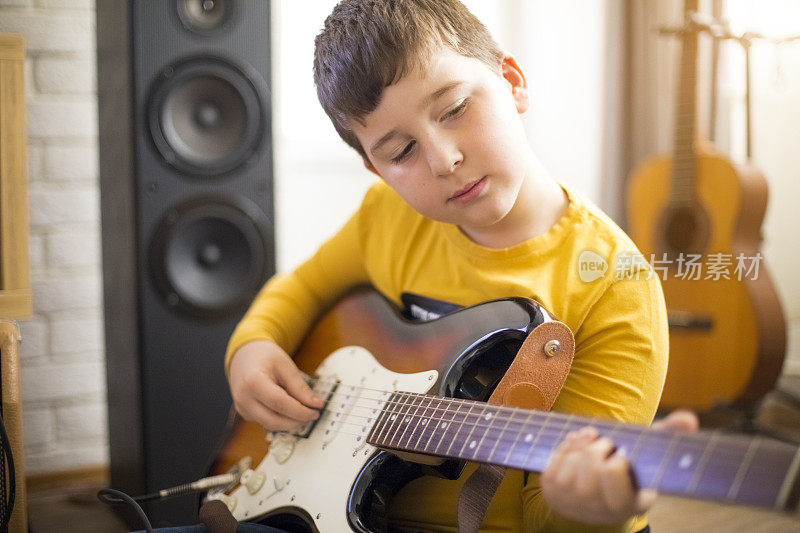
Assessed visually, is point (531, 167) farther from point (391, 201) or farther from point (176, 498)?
point (176, 498)

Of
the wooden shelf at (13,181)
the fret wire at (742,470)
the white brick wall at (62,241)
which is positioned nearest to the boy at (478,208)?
the fret wire at (742,470)

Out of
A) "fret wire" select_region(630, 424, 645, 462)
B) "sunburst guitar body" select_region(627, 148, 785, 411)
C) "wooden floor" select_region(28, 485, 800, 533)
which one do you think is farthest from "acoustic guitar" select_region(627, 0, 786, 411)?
"fret wire" select_region(630, 424, 645, 462)

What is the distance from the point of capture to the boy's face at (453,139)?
2.17 feet

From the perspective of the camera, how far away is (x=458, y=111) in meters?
0.67

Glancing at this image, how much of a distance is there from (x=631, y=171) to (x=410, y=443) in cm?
208

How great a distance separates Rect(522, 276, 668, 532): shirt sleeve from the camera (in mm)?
636

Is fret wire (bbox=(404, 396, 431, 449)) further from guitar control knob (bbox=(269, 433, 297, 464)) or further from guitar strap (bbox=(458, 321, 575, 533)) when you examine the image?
guitar control knob (bbox=(269, 433, 297, 464))

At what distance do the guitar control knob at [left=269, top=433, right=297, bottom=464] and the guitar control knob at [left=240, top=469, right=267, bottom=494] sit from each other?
0.09ft

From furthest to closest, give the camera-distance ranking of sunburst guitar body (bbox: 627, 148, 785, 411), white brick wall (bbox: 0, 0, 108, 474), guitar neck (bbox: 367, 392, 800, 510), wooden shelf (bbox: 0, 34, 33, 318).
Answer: sunburst guitar body (bbox: 627, 148, 785, 411) < white brick wall (bbox: 0, 0, 108, 474) < wooden shelf (bbox: 0, 34, 33, 318) < guitar neck (bbox: 367, 392, 800, 510)

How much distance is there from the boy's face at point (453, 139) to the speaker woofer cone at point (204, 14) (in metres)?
0.67

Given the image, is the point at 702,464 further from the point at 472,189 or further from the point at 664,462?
the point at 472,189

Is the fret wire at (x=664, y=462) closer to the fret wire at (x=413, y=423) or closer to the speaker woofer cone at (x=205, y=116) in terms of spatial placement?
the fret wire at (x=413, y=423)

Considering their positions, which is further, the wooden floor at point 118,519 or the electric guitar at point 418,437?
the wooden floor at point 118,519

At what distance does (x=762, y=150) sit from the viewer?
7.30 feet
